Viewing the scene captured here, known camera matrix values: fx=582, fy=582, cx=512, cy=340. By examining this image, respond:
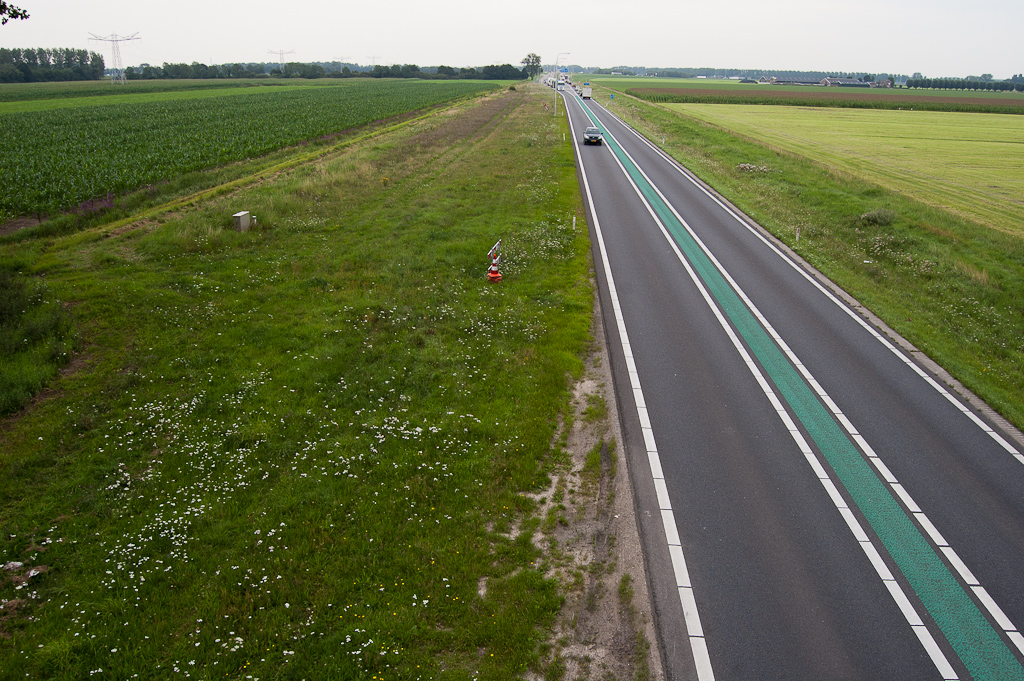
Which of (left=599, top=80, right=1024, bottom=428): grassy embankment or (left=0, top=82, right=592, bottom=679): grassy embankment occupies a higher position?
(left=599, top=80, right=1024, bottom=428): grassy embankment

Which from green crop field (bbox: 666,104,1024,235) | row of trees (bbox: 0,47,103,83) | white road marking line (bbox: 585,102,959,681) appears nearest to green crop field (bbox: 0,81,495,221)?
white road marking line (bbox: 585,102,959,681)

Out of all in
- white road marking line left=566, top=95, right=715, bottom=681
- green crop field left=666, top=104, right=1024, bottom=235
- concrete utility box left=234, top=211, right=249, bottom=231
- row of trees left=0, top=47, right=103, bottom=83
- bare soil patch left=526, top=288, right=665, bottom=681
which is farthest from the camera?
row of trees left=0, top=47, right=103, bottom=83

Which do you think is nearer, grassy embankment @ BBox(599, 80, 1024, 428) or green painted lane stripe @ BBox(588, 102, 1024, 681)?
green painted lane stripe @ BBox(588, 102, 1024, 681)

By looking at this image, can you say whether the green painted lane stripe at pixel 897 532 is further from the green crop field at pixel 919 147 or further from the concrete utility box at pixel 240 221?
the green crop field at pixel 919 147

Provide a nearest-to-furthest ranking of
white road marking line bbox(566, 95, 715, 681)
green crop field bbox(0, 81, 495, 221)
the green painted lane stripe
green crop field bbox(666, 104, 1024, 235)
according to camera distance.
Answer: white road marking line bbox(566, 95, 715, 681), the green painted lane stripe, green crop field bbox(0, 81, 495, 221), green crop field bbox(666, 104, 1024, 235)

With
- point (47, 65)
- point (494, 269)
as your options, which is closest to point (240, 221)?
point (494, 269)

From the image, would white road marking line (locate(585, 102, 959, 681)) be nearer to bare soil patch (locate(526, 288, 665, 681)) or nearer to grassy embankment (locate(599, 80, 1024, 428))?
bare soil patch (locate(526, 288, 665, 681))

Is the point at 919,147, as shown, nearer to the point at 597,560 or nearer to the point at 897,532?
the point at 897,532
